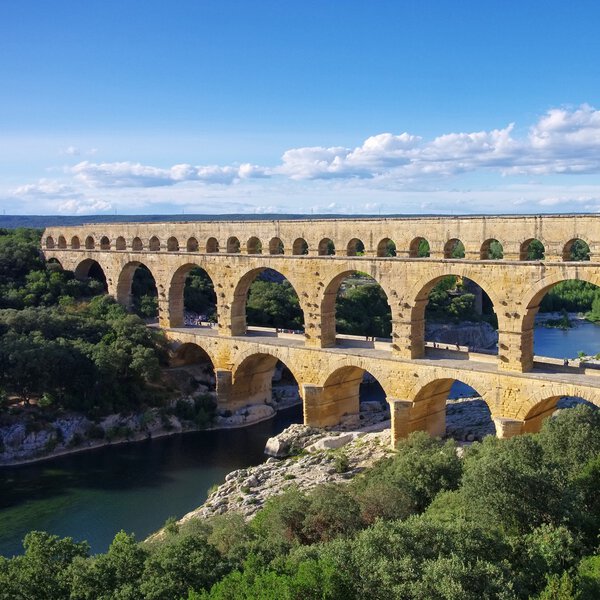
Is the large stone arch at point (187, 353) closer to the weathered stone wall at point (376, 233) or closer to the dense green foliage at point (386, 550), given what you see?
the weathered stone wall at point (376, 233)

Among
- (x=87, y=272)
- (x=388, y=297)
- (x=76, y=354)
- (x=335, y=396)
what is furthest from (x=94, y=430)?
(x=87, y=272)

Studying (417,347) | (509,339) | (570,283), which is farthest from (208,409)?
(570,283)

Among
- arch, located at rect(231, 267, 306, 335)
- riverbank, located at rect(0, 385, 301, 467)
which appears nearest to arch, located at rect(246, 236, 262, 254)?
arch, located at rect(231, 267, 306, 335)

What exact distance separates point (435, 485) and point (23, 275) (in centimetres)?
2497

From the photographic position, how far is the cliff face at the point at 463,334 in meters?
38.8

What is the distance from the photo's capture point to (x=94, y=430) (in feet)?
77.6

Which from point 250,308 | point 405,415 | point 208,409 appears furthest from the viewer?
point 250,308

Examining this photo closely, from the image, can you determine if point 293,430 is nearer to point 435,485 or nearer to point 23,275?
point 435,485

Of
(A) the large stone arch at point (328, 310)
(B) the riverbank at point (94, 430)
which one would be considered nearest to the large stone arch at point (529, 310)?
(A) the large stone arch at point (328, 310)

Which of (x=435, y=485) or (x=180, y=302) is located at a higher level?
(x=180, y=302)

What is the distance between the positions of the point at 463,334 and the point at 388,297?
2001 centimetres

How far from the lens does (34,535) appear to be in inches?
442

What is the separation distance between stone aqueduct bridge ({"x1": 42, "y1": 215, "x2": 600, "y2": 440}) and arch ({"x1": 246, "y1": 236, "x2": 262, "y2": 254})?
5cm

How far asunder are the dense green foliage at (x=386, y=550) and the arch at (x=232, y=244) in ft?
42.2
